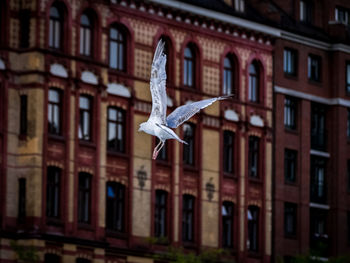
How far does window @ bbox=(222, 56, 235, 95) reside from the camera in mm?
110938

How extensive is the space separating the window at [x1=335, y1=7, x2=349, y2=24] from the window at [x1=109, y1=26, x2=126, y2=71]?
24.0 m

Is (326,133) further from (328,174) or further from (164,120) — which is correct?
(164,120)

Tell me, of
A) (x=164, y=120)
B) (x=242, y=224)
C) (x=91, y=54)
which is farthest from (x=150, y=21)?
(x=164, y=120)

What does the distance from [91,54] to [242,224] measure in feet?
52.5

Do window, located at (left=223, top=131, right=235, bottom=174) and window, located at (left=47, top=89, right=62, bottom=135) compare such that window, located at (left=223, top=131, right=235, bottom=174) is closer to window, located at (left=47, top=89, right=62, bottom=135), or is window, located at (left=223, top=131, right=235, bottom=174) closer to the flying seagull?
window, located at (left=47, top=89, right=62, bottom=135)

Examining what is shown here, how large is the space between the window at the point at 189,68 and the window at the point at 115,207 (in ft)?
28.6

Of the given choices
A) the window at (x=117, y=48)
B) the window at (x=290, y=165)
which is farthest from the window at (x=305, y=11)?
the window at (x=117, y=48)

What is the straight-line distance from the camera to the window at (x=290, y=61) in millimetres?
116375

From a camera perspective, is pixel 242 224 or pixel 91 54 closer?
pixel 91 54

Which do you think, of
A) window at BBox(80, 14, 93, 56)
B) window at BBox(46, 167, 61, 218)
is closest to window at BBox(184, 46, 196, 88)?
window at BBox(80, 14, 93, 56)

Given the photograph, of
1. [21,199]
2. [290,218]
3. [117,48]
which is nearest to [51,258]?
[21,199]

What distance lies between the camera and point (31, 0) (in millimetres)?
96625

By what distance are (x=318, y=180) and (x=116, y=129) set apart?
20826 millimetres

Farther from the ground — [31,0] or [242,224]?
[31,0]
